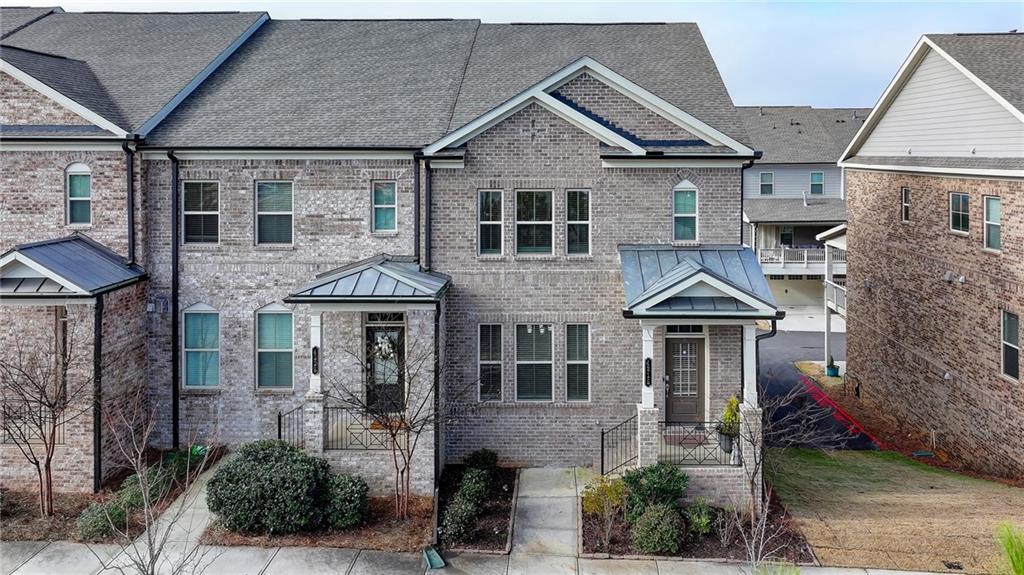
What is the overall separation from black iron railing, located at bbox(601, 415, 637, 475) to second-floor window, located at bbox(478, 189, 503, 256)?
4.58 m

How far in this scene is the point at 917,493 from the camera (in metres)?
16.4

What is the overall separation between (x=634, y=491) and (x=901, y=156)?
590 inches

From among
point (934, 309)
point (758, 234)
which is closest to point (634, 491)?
point (934, 309)

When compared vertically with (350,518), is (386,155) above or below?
above

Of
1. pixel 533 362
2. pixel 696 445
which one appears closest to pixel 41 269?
pixel 533 362

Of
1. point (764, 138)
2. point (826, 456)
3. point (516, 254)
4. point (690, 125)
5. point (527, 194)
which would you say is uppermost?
point (764, 138)

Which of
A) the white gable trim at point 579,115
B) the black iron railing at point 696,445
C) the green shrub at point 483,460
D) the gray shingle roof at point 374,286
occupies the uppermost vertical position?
the white gable trim at point 579,115

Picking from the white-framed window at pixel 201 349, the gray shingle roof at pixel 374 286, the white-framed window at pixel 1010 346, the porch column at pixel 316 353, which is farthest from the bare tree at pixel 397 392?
the white-framed window at pixel 1010 346

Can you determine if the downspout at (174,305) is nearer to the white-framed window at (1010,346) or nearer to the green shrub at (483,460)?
the green shrub at (483,460)

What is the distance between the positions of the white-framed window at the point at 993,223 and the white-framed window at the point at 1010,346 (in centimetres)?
163

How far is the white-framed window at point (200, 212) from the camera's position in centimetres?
1809

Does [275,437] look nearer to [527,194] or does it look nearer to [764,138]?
[527,194]

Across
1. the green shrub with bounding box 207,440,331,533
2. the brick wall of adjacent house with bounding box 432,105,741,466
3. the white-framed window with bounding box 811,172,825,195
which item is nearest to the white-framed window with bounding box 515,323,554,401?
the brick wall of adjacent house with bounding box 432,105,741,466

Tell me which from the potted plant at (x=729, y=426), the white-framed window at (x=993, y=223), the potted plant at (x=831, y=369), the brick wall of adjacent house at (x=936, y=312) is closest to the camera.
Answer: the potted plant at (x=729, y=426)
